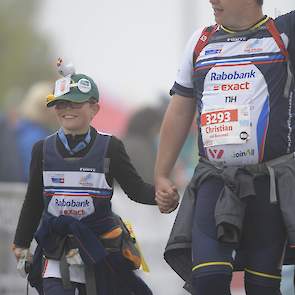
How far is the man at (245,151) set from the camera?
5.76m

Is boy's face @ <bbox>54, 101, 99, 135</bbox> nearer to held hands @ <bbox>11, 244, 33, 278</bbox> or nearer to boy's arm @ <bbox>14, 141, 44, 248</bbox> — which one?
boy's arm @ <bbox>14, 141, 44, 248</bbox>

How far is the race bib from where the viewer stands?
5836 mm

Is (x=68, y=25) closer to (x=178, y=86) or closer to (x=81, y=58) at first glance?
(x=81, y=58)

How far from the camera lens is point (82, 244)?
6.61 meters

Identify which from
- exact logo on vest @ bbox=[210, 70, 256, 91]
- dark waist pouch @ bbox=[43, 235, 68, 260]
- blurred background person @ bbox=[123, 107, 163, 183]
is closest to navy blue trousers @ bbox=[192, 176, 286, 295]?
exact logo on vest @ bbox=[210, 70, 256, 91]

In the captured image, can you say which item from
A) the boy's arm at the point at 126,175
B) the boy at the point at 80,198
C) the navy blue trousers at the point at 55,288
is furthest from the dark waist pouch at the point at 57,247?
the boy's arm at the point at 126,175

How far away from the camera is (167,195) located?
6.18m

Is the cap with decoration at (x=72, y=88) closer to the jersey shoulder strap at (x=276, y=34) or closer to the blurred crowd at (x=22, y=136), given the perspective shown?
the jersey shoulder strap at (x=276, y=34)

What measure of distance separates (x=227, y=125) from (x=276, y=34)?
530mm

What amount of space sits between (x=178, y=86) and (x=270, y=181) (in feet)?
2.66

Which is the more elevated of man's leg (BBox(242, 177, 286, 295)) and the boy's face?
the boy's face

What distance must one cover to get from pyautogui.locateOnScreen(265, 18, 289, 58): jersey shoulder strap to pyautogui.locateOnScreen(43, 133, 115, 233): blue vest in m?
1.30

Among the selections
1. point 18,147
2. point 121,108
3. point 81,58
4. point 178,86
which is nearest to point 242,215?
point 178,86

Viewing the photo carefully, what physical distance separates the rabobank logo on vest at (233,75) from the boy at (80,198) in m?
0.98
